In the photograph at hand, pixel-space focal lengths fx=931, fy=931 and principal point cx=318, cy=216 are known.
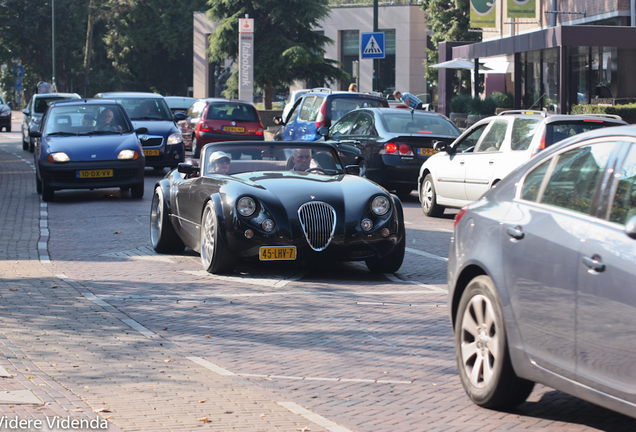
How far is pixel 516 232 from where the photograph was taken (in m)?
4.73

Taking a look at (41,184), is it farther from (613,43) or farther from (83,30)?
(83,30)

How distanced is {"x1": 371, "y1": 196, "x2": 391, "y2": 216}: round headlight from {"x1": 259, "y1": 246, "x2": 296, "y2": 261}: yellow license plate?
0.90 m

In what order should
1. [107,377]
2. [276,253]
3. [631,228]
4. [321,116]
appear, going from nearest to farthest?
1. [631,228]
2. [107,377]
3. [276,253]
4. [321,116]

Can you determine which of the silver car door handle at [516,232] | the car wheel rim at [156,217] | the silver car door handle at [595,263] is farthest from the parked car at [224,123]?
the silver car door handle at [595,263]

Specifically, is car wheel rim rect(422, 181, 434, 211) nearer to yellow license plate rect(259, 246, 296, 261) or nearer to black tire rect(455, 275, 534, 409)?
yellow license plate rect(259, 246, 296, 261)

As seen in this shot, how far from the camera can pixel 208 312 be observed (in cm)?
753

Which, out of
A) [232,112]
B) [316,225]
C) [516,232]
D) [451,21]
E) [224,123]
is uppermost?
[451,21]

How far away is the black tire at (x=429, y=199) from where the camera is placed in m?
14.6

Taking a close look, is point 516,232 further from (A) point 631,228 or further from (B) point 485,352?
(A) point 631,228

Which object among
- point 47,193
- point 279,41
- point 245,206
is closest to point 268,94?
point 279,41

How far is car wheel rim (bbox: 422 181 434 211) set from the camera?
1474 cm

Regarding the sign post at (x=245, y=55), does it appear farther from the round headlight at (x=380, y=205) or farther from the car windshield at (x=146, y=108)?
the round headlight at (x=380, y=205)

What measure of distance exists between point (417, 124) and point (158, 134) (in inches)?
272

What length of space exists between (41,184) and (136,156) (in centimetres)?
208
